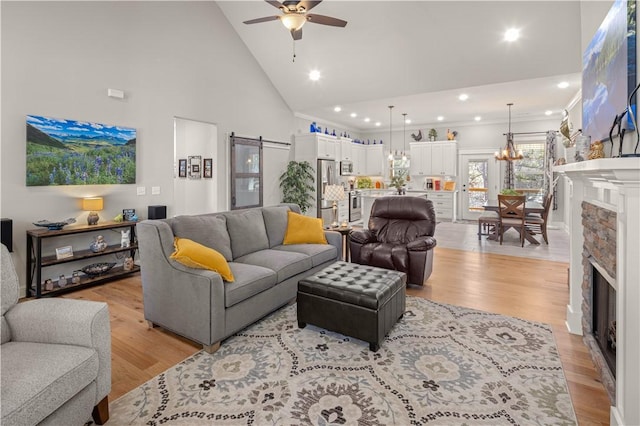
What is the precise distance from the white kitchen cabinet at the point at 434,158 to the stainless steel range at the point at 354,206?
195 centimetres

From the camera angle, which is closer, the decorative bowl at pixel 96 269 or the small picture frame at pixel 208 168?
the decorative bowl at pixel 96 269

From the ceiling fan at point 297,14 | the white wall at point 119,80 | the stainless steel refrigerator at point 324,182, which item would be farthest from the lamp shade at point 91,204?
the stainless steel refrigerator at point 324,182

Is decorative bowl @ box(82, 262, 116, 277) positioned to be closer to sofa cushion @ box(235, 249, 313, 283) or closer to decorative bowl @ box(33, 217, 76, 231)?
decorative bowl @ box(33, 217, 76, 231)

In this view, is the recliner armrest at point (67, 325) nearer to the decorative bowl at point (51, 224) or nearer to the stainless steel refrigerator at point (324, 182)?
the decorative bowl at point (51, 224)

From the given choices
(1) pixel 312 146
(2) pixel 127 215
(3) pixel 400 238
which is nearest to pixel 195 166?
(2) pixel 127 215

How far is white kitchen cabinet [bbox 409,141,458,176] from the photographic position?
10070 millimetres

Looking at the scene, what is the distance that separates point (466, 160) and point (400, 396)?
9.36 meters

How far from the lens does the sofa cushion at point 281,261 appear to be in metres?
3.20

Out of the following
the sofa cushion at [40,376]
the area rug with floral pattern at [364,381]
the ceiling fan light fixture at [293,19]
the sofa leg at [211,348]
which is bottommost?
the area rug with floral pattern at [364,381]

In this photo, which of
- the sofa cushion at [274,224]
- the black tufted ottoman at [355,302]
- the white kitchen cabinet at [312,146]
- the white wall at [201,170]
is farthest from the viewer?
the white kitchen cabinet at [312,146]

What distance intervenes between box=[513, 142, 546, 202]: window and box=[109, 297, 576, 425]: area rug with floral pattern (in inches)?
298

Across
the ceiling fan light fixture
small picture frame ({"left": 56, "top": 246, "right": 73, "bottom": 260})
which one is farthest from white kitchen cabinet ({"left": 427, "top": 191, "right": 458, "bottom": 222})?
small picture frame ({"left": 56, "top": 246, "right": 73, "bottom": 260})

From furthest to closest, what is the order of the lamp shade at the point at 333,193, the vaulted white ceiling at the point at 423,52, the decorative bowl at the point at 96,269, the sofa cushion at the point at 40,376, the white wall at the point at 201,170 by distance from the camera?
the white wall at the point at 201,170 < the lamp shade at the point at 333,193 < the vaulted white ceiling at the point at 423,52 < the decorative bowl at the point at 96,269 < the sofa cushion at the point at 40,376

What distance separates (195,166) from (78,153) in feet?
7.91
